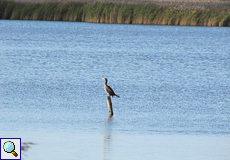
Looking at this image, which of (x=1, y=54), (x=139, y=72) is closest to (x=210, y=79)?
(x=139, y=72)

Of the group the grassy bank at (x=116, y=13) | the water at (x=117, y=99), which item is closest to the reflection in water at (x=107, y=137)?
the water at (x=117, y=99)

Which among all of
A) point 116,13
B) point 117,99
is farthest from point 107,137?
point 116,13

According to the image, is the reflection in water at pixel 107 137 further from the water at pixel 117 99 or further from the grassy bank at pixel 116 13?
the grassy bank at pixel 116 13

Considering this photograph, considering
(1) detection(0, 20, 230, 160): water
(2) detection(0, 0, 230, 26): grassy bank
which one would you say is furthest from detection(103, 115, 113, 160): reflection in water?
(2) detection(0, 0, 230, 26): grassy bank

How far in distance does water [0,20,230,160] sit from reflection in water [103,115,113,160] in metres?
0.01

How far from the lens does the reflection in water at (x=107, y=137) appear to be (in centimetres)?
784

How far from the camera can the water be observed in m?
8.34

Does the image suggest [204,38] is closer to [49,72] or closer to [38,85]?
[49,72]

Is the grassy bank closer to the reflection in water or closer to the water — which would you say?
the water

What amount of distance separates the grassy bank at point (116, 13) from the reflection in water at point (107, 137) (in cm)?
2507

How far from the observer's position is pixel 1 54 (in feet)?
72.5

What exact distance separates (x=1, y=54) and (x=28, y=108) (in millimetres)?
11201

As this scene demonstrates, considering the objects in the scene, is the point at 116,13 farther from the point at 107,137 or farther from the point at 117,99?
the point at 107,137

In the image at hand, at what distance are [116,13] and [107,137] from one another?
27426 mm
